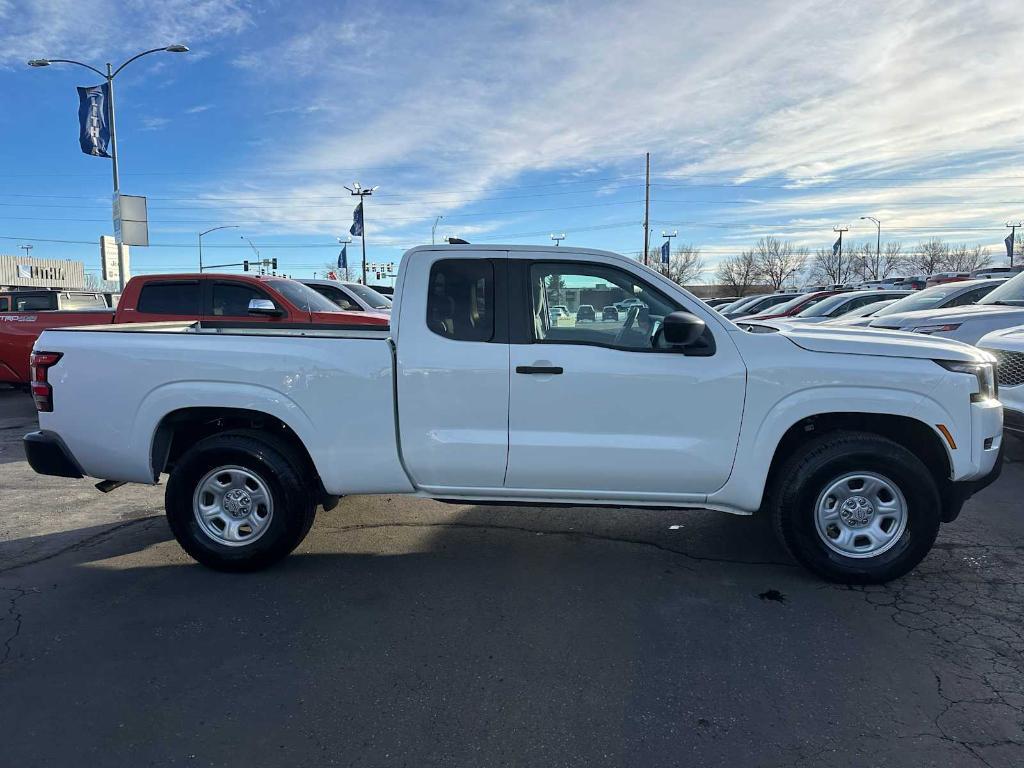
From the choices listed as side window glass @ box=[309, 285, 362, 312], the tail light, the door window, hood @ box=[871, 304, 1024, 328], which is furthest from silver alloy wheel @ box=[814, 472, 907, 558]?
side window glass @ box=[309, 285, 362, 312]

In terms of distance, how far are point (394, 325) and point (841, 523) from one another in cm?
288

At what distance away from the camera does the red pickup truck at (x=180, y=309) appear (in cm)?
916

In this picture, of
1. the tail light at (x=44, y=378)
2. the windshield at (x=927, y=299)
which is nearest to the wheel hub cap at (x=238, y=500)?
the tail light at (x=44, y=378)

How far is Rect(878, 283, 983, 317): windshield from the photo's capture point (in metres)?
10.9

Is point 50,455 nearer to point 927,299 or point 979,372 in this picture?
point 979,372

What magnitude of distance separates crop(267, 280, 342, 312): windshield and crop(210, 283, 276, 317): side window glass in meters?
0.31

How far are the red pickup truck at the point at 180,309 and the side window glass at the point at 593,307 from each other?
5.48m

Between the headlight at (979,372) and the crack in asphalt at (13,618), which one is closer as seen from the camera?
the crack in asphalt at (13,618)

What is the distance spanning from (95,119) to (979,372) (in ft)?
80.0

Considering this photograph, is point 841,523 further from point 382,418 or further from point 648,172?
point 648,172

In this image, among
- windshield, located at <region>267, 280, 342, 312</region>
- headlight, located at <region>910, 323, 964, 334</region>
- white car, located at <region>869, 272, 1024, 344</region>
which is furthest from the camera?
windshield, located at <region>267, 280, 342, 312</region>

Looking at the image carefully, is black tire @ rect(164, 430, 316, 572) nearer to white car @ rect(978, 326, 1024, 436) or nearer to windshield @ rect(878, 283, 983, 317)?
white car @ rect(978, 326, 1024, 436)

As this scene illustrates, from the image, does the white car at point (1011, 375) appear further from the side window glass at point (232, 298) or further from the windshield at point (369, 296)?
the windshield at point (369, 296)

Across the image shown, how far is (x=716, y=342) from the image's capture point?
375cm
